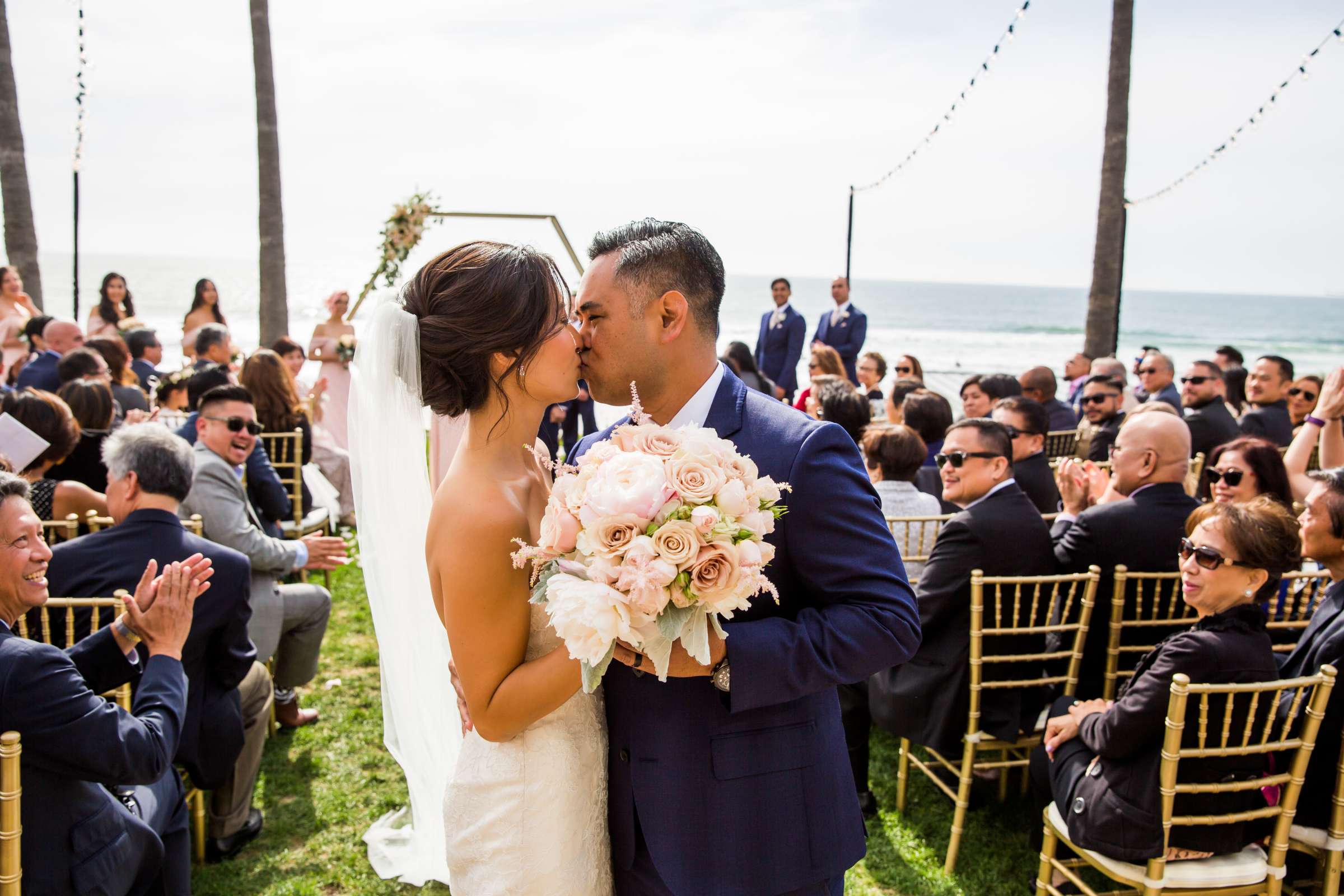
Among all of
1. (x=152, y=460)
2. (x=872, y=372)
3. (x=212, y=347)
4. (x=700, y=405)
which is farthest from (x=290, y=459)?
(x=872, y=372)

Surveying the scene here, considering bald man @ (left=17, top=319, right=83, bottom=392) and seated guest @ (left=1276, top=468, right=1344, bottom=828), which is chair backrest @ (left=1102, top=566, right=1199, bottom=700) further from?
bald man @ (left=17, top=319, right=83, bottom=392)

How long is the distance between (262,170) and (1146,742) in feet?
39.7

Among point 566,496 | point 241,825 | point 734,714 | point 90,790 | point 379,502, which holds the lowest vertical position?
point 241,825

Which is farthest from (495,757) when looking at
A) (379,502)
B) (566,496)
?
A: (379,502)

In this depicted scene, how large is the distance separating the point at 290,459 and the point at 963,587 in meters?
5.12

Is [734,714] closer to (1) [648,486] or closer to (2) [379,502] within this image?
(1) [648,486]

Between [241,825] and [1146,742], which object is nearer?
[1146,742]

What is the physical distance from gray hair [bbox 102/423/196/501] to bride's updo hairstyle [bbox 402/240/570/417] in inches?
78.6

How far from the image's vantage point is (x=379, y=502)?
3.27 m

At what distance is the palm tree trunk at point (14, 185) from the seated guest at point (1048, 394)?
11786 millimetres

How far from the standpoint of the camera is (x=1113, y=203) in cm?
1163

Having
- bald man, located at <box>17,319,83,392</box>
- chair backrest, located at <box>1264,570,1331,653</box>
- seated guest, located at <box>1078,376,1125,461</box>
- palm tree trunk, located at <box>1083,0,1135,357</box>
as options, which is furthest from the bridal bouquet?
palm tree trunk, located at <box>1083,0,1135,357</box>

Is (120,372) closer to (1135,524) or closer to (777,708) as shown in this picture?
(777,708)

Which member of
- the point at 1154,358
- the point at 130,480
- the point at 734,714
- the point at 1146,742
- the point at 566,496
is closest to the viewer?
the point at 566,496
